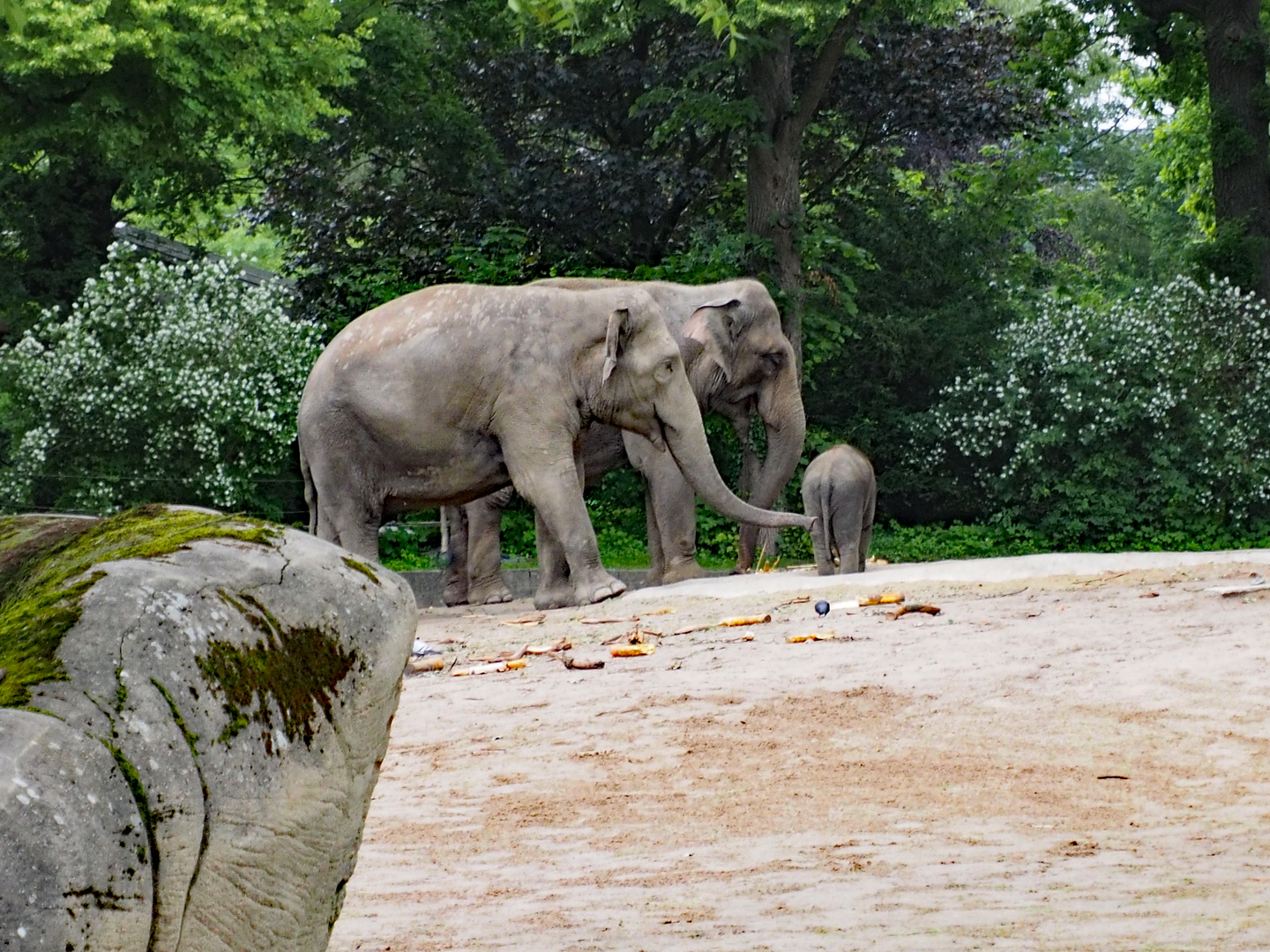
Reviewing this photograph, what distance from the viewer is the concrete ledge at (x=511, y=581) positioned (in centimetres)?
1806

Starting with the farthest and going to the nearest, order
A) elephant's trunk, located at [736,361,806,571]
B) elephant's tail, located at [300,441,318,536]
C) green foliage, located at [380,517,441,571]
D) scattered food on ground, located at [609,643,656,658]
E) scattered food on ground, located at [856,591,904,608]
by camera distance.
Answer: green foliage, located at [380,517,441,571]
elephant's trunk, located at [736,361,806,571]
elephant's tail, located at [300,441,318,536]
scattered food on ground, located at [856,591,904,608]
scattered food on ground, located at [609,643,656,658]

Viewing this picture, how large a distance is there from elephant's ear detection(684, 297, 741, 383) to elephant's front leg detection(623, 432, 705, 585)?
2.99 ft

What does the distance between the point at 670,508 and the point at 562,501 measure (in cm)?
238

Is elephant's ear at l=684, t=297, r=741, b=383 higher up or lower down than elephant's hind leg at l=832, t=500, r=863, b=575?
higher up

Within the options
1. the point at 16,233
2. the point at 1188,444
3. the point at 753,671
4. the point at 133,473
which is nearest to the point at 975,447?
the point at 1188,444

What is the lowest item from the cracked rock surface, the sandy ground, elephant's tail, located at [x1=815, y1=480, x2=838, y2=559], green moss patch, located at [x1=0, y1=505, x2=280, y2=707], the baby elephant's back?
elephant's tail, located at [x1=815, y1=480, x2=838, y2=559]

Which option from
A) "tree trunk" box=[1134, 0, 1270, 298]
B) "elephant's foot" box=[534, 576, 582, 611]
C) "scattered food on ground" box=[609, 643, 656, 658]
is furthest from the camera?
"tree trunk" box=[1134, 0, 1270, 298]

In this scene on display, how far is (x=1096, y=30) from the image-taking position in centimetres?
2428

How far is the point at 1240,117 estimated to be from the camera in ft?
73.2

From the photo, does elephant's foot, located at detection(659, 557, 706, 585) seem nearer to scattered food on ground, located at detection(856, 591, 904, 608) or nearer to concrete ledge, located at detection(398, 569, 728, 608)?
concrete ledge, located at detection(398, 569, 728, 608)

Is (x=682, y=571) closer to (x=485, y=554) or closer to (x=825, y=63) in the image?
(x=485, y=554)

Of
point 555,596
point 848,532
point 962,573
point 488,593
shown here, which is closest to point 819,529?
point 848,532

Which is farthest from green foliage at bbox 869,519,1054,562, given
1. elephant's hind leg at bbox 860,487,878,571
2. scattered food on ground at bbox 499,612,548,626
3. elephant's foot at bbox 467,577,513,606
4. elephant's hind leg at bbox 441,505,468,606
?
scattered food on ground at bbox 499,612,548,626

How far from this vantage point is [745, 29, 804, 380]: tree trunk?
21.4 m
